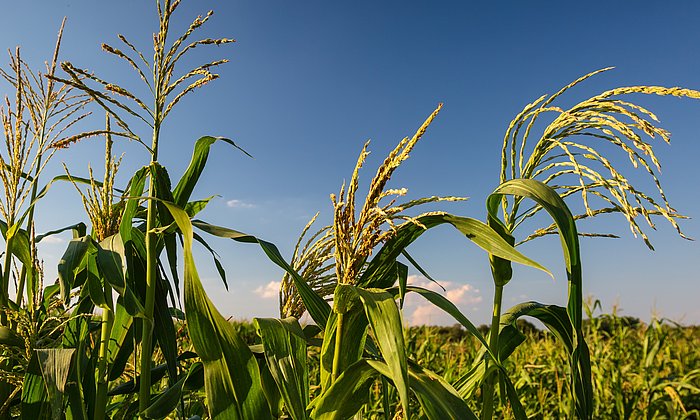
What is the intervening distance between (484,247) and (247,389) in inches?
20.8

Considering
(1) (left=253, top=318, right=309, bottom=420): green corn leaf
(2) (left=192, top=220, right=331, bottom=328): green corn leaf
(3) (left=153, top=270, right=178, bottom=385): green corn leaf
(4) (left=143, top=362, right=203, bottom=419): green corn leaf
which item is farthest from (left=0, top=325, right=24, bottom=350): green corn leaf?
(1) (left=253, top=318, right=309, bottom=420): green corn leaf

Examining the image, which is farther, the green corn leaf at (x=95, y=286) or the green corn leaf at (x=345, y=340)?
the green corn leaf at (x=95, y=286)

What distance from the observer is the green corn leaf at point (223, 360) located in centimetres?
107

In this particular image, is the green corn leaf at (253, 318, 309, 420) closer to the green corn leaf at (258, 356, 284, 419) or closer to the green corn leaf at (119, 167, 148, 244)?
the green corn leaf at (258, 356, 284, 419)

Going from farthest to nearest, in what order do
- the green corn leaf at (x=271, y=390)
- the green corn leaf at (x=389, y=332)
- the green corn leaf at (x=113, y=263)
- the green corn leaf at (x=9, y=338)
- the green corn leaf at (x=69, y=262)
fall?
1. the green corn leaf at (x=9, y=338)
2. the green corn leaf at (x=69, y=262)
3. the green corn leaf at (x=113, y=263)
4. the green corn leaf at (x=271, y=390)
5. the green corn leaf at (x=389, y=332)

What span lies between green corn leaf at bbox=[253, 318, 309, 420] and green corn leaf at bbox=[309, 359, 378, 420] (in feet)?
0.14

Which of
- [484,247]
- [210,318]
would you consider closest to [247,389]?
[210,318]

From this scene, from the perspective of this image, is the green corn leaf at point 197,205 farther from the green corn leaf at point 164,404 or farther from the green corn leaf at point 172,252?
the green corn leaf at point 164,404

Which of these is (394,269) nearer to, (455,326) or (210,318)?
(210,318)

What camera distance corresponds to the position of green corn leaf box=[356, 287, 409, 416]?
0.89m

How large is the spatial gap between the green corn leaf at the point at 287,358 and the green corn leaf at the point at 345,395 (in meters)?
0.04

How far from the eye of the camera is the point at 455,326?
24.3 feet

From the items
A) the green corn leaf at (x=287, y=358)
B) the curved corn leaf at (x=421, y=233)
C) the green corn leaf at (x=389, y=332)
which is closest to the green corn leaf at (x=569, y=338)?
the curved corn leaf at (x=421, y=233)

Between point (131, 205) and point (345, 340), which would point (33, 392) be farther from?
point (345, 340)
